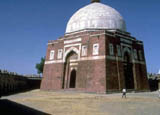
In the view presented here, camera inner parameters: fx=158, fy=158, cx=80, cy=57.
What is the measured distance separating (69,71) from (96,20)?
960 centimetres

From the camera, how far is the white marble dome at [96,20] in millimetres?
26312

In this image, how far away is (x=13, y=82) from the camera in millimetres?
27875

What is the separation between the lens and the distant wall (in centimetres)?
2391

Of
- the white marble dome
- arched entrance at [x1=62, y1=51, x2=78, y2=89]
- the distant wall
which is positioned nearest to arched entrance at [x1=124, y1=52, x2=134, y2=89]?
the white marble dome

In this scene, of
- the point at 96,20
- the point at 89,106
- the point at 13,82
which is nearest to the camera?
the point at 89,106

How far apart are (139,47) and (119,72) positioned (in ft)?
25.7

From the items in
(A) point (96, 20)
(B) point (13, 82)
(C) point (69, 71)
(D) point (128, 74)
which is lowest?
(B) point (13, 82)

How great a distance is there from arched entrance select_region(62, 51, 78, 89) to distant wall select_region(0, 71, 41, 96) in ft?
28.3

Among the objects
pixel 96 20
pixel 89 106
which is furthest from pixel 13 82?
pixel 89 106

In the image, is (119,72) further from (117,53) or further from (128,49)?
(128,49)

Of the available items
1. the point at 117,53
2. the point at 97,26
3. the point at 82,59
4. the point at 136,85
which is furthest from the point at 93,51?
the point at 136,85

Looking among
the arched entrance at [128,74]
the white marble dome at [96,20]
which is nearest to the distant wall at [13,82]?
the white marble dome at [96,20]

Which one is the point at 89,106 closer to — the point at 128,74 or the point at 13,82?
the point at 128,74

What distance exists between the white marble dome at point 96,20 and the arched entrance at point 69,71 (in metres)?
5.05
